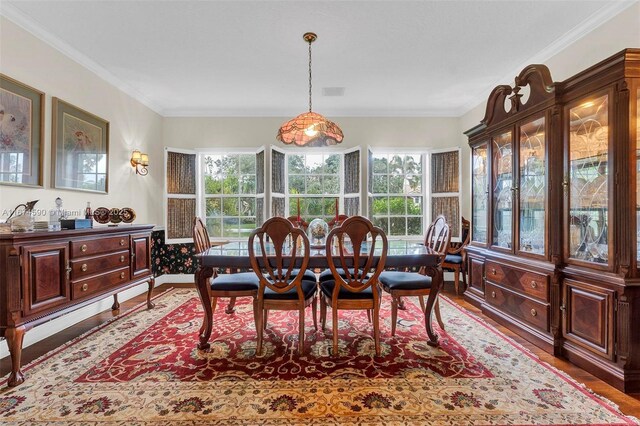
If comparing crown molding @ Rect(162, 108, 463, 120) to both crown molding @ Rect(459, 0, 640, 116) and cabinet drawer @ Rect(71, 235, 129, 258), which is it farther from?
cabinet drawer @ Rect(71, 235, 129, 258)

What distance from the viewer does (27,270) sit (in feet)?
6.31

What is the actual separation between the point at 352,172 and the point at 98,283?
3.40 m

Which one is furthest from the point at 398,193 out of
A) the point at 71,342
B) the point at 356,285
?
the point at 71,342

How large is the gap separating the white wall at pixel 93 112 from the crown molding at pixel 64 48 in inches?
1.6

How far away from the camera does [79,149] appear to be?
3.08 meters

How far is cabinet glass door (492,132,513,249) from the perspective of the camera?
2.86 meters

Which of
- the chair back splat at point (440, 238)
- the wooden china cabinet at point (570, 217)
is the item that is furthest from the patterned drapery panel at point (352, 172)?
the wooden china cabinet at point (570, 217)

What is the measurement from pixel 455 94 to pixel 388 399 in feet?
12.8

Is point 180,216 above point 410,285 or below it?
above

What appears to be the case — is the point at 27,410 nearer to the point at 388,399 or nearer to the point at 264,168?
the point at 388,399

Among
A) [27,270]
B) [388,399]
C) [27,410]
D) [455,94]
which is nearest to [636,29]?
[455,94]

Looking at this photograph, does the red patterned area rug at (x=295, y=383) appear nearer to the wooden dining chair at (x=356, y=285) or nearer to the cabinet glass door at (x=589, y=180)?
the wooden dining chair at (x=356, y=285)

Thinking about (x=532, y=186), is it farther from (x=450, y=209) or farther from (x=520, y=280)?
(x=450, y=209)

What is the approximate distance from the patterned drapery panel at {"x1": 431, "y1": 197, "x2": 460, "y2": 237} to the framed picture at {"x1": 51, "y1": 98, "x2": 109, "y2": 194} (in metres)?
4.52
